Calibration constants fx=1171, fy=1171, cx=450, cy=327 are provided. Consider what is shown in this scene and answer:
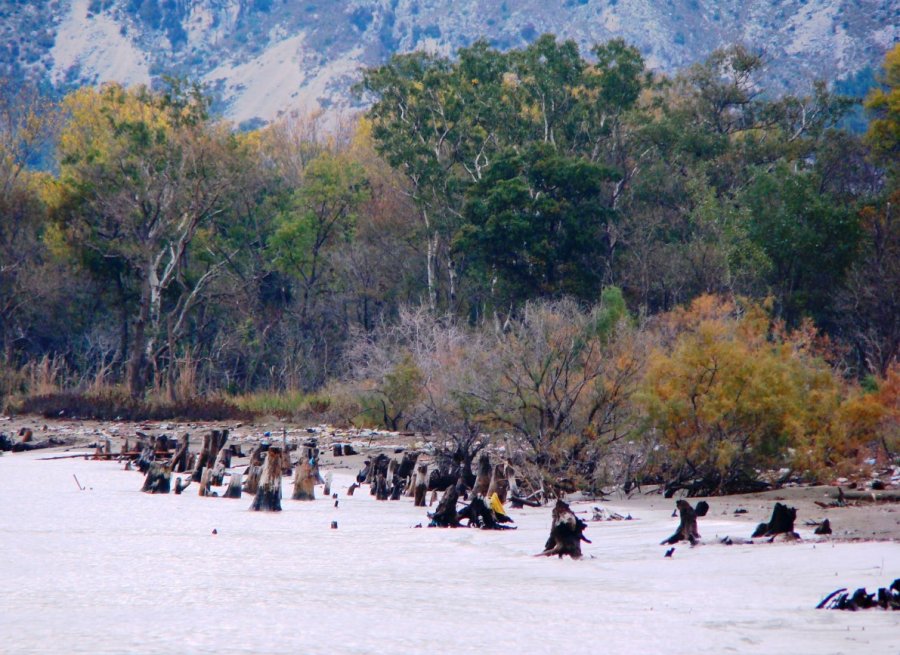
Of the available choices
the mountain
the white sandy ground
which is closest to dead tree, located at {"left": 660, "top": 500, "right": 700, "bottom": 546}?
the white sandy ground

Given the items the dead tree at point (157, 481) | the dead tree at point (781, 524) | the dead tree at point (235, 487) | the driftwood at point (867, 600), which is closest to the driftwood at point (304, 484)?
the dead tree at point (235, 487)

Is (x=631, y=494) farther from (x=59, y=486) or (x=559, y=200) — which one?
(x=559, y=200)

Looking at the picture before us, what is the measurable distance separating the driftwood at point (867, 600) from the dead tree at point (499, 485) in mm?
7409

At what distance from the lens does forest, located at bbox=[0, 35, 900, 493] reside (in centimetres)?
3303

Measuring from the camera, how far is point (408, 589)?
8.47 metres

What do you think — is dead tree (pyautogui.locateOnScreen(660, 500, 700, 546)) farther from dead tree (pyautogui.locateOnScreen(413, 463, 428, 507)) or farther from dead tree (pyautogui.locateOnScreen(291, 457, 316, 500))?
dead tree (pyautogui.locateOnScreen(291, 457, 316, 500))

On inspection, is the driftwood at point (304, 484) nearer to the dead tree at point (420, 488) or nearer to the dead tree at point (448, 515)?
the dead tree at point (420, 488)

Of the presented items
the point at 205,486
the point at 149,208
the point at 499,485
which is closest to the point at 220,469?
the point at 205,486

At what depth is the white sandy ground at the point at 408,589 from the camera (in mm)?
6555

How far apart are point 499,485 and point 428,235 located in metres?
27.6

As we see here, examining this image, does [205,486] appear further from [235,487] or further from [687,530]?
[687,530]

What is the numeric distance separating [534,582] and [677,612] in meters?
1.55

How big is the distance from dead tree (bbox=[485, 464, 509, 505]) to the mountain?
104481 mm

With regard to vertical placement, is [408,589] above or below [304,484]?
below
